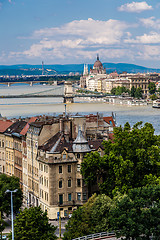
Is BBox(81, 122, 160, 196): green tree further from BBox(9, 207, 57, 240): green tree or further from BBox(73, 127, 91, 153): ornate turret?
BBox(9, 207, 57, 240): green tree

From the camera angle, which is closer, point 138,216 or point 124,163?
point 138,216

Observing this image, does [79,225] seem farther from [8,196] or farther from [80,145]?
[8,196]

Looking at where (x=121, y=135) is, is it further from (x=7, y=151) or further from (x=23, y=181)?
(x=7, y=151)

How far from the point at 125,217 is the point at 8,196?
11585 millimetres

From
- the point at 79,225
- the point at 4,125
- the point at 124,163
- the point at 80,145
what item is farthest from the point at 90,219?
the point at 4,125

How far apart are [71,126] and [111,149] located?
3.35 m

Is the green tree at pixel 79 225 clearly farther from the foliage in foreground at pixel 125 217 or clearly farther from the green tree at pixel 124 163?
the green tree at pixel 124 163

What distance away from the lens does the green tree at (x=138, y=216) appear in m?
25.2

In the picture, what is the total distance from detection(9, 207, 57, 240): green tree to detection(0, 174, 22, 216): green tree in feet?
26.8

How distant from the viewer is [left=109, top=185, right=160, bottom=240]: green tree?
82.8 feet

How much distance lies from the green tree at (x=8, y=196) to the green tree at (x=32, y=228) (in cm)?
817

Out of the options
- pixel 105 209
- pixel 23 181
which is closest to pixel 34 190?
pixel 23 181

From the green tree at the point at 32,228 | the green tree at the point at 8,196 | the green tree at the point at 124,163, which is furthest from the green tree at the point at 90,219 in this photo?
the green tree at the point at 8,196

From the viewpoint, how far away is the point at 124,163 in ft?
107
